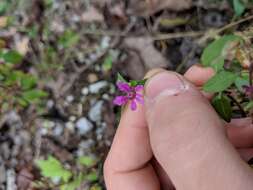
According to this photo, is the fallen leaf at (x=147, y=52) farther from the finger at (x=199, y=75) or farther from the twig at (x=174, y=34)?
the finger at (x=199, y=75)

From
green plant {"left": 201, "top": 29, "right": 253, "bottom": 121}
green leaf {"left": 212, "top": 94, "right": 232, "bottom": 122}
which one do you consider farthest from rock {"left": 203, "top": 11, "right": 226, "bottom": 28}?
green leaf {"left": 212, "top": 94, "right": 232, "bottom": 122}

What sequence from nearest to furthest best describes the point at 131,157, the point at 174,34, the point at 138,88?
the point at 138,88, the point at 131,157, the point at 174,34

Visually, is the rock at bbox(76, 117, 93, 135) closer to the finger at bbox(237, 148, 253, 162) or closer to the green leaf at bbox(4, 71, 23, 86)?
the green leaf at bbox(4, 71, 23, 86)

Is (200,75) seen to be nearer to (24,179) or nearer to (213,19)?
(213,19)

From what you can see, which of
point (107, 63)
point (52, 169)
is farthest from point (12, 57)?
point (52, 169)

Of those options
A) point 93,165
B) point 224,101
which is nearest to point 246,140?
point 224,101

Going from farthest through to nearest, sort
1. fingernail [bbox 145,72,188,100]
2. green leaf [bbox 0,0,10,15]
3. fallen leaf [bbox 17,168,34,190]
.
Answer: green leaf [bbox 0,0,10,15]
fallen leaf [bbox 17,168,34,190]
fingernail [bbox 145,72,188,100]
